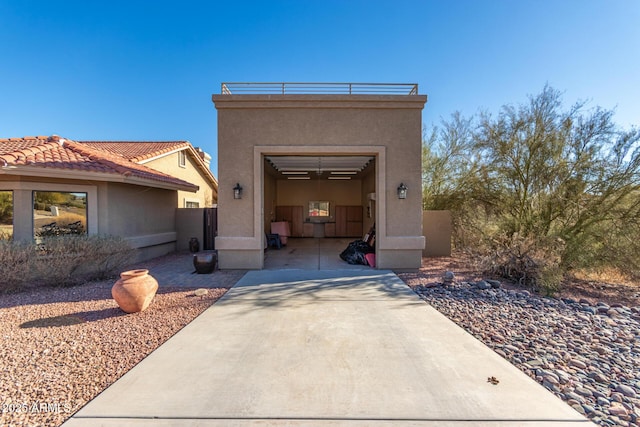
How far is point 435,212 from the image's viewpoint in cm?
1125

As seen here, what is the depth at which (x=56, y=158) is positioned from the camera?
848 centimetres

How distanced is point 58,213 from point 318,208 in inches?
497

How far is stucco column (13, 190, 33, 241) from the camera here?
26.2 ft

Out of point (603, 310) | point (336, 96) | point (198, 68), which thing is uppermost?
point (198, 68)

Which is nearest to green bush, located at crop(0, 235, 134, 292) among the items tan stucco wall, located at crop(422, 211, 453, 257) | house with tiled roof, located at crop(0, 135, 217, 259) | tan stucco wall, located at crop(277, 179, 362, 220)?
house with tiled roof, located at crop(0, 135, 217, 259)

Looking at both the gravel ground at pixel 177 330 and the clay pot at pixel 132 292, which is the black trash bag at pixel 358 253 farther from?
the clay pot at pixel 132 292

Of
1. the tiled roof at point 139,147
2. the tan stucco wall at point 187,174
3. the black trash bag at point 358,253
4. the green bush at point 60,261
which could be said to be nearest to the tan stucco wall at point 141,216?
the tan stucco wall at point 187,174

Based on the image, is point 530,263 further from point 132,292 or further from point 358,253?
point 132,292

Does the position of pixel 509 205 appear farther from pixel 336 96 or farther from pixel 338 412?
pixel 338 412

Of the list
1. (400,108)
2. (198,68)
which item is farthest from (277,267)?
(198,68)

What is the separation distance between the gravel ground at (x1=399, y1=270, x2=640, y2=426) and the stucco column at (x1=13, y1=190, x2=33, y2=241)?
10.4 m

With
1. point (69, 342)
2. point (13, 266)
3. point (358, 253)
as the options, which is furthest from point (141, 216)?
point (358, 253)

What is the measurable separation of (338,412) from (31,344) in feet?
14.1

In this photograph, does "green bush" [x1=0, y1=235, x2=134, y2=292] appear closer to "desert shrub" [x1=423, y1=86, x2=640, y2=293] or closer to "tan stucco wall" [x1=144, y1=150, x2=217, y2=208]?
"tan stucco wall" [x1=144, y1=150, x2=217, y2=208]
